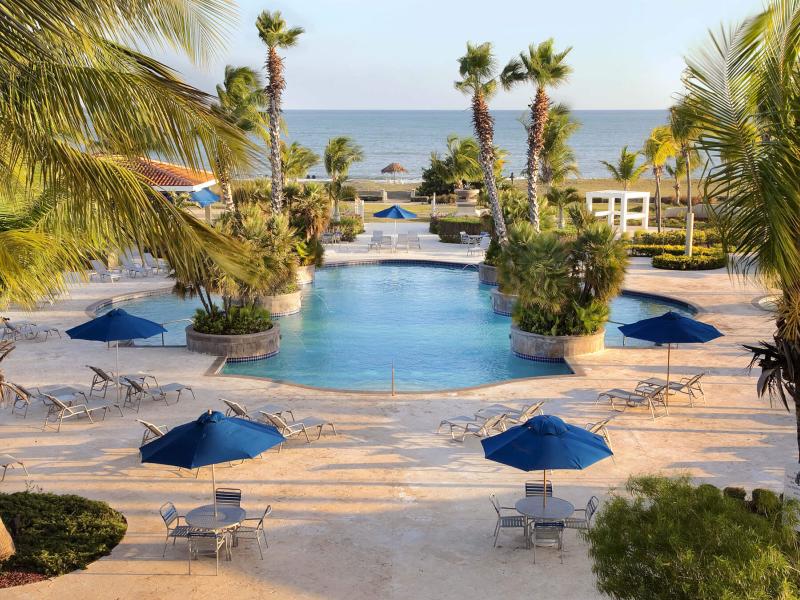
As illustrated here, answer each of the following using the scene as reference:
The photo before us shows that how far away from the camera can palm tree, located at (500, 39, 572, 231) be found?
29.3 meters

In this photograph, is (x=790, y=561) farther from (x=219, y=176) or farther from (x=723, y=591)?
(x=219, y=176)

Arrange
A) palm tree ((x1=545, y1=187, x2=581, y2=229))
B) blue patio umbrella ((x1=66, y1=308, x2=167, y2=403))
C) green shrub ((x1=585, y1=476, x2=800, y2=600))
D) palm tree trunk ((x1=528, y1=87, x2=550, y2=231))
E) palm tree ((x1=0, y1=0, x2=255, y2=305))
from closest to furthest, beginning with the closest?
green shrub ((x1=585, y1=476, x2=800, y2=600)), palm tree ((x1=0, y1=0, x2=255, y2=305)), blue patio umbrella ((x1=66, y1=308, x2=167, y2=403)), palm tree trunk ((x1=528, y1=87, x2=550, y2=231)), palm tree ((x1=545, y1=187, x2=581, y2=229))

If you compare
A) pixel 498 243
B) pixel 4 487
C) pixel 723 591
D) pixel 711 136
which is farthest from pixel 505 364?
pixel 723 591

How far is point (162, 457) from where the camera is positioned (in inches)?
414

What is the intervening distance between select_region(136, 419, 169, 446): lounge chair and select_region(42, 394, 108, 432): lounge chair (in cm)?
149

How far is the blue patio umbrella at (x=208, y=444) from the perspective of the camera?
10.4 m

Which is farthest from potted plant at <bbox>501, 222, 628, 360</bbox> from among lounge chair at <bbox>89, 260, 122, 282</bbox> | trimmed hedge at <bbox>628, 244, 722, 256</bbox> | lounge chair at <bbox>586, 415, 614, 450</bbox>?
lounge chair at <bbox>89, 260, 122, 282</bbox>

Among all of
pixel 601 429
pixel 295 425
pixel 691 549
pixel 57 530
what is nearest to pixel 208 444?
pixel 57 530

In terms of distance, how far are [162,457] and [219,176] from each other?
459 cm

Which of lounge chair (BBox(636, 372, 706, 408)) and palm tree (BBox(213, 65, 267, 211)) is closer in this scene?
lounge chair (BBox(636, 372, 706, 408))

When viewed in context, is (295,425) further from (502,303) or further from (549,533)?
(502,303)

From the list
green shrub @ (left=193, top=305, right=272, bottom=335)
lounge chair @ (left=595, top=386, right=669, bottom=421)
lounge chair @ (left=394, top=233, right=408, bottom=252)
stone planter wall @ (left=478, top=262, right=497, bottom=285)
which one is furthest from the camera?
lounge chair @ (left=394, top=233, right=408, bottom=252)

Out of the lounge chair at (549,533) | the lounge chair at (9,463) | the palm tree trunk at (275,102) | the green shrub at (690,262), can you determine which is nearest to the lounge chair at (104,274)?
the palm tree trunk at (275,102)

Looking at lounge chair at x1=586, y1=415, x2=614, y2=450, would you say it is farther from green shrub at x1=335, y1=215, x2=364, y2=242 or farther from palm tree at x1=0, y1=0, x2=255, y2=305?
green shrub at x1=335, y1=215, x2=364, y2=242
